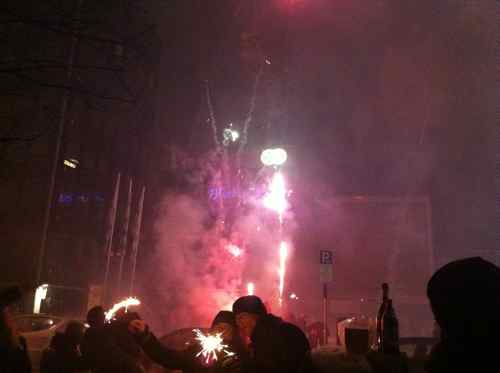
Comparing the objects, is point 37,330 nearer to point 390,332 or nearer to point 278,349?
point 278,349

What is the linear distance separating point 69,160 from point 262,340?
22.7 m

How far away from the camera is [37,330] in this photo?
30.0 ft

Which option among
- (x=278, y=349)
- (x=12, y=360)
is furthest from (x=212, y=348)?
(x=12, y=360)

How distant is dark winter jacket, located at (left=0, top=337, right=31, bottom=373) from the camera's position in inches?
141

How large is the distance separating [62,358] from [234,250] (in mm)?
24184

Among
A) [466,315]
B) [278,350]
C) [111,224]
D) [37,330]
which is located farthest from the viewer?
[111,224]

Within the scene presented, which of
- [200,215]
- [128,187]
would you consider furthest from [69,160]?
[200,215]

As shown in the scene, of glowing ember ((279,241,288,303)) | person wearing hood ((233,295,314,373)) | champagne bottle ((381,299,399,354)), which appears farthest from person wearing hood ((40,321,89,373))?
glowing ember ((279,241,288,303))

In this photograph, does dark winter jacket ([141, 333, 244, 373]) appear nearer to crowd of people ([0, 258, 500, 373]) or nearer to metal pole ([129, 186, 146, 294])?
crowd of people ([0, 258, 500, 373])

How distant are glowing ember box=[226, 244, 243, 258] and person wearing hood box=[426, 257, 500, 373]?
89.0ft

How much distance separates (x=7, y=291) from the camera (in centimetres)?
379

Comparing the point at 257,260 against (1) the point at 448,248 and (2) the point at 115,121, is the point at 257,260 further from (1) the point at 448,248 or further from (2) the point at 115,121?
(1) the point at 448,248

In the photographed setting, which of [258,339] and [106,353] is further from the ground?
[258,339]

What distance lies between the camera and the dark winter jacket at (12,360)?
11.7 feet
